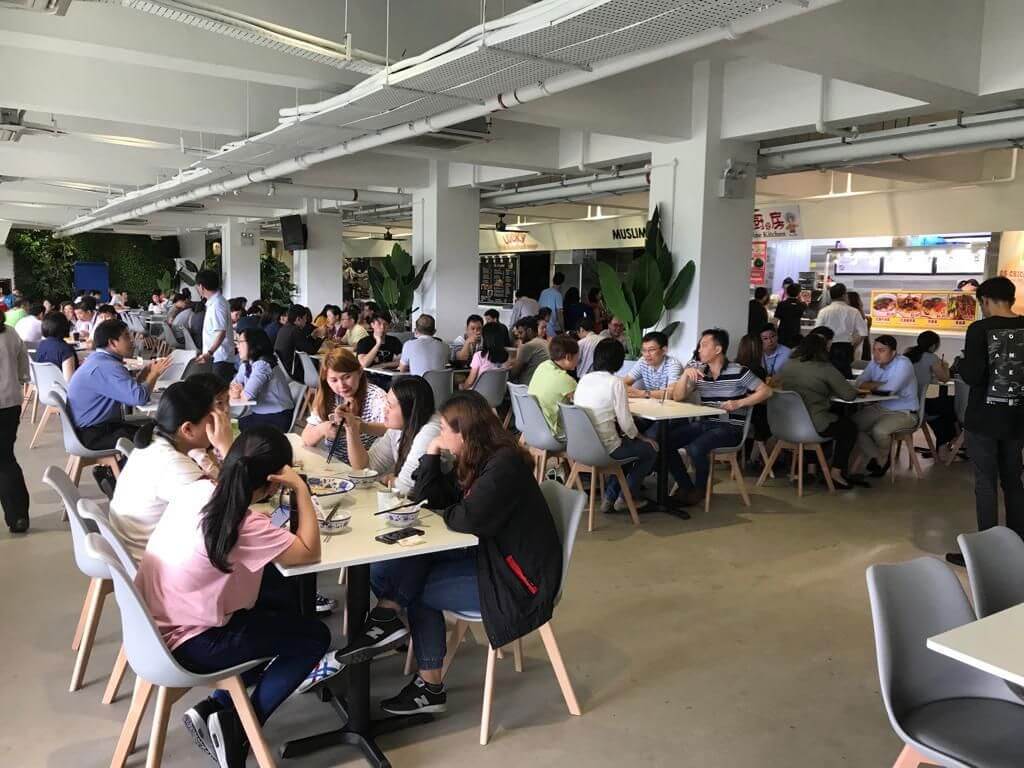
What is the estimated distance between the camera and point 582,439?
4.71m

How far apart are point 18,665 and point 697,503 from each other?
3855 millimetres

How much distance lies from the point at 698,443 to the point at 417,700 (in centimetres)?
307

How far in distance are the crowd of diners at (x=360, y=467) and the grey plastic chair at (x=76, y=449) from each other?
0.06 meters

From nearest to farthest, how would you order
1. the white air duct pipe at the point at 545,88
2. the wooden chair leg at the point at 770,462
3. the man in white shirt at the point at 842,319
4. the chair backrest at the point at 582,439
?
the white air duct pipe at the point at 545,88
the chair backrest at the point at 582,439
the wooden chair leg at the point at 770,462
the man in white shirt at the point at 842,319

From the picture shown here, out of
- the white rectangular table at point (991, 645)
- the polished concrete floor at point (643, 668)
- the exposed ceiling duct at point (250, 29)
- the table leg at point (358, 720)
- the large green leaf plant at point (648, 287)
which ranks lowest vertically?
the polished concrete floor at point (643, 668)

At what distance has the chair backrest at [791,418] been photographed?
548cm

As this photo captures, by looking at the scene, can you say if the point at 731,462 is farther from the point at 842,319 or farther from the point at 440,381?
the point at 842,319

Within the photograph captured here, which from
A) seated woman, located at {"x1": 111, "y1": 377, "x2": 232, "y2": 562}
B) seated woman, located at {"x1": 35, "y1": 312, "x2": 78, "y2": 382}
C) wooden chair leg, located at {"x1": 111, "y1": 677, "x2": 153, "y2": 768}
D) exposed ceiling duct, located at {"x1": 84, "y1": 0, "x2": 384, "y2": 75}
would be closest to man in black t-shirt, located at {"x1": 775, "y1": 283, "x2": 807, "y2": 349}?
exposed ceiling duct, located at {"x1": 84, "y1": 0, "x2": 384, "y2": 75}

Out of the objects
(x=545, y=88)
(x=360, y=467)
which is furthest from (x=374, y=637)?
(x=545, y=88)

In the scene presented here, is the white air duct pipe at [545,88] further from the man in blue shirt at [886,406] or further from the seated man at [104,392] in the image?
the man in blue shirt at [886,406]

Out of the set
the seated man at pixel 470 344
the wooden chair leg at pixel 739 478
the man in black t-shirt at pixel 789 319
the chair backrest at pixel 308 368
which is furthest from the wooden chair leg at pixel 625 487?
the man in black t-shirt at pixel 789 319

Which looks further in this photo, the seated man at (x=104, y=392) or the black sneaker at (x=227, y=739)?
the seated man at (x=104, y=392)

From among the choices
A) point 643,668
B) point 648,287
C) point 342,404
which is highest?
point 648,287

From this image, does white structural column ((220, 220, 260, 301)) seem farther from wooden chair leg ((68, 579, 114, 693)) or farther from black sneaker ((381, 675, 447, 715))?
black sneaker ((381, 675, 447, 715))
